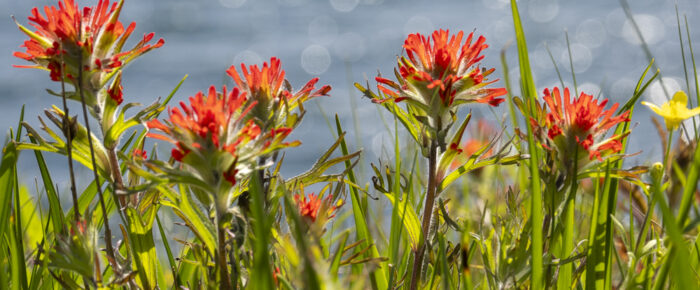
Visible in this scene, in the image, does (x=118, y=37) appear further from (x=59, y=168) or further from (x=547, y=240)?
(x=59, y=168)

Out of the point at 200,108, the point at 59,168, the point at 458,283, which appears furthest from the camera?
the point at 59,168

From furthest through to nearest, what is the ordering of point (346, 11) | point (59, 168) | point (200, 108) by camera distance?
point (346, 11) → point (59, 168) → point (200, 108)

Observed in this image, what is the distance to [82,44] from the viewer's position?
1230 millimetres

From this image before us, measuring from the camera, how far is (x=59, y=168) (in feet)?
32.4

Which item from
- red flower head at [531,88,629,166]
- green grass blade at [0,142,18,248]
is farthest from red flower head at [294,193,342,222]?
green grass blade at [0,142,18,248]

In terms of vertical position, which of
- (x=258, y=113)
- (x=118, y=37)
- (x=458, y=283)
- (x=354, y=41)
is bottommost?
(x=458, y=283)

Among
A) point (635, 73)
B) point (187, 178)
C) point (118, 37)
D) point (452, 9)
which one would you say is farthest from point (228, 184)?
point (452, 9)

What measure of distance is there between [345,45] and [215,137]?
1452 cm

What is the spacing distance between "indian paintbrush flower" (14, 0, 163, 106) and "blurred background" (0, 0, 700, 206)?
7.93 m

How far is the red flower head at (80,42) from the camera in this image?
1.24m

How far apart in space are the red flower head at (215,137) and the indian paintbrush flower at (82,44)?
19 cm

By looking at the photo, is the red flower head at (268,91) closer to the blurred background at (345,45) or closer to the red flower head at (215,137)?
the red flower head at (215,137)

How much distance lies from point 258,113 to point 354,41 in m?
14.5

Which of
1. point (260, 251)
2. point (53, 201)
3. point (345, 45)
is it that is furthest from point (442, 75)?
point (345, 45)
